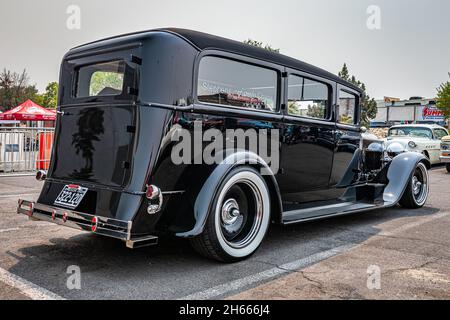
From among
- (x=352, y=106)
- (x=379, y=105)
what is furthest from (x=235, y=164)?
(x=379, y=105)

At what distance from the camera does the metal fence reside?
11.0 metres

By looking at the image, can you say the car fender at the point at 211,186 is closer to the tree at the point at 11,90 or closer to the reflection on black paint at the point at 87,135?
the reflection on black paint at the point at 87,135

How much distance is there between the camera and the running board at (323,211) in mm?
4301

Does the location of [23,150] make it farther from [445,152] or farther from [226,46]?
[445,152]

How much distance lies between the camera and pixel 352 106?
19.2 feet

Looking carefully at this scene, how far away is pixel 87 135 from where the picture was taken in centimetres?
378

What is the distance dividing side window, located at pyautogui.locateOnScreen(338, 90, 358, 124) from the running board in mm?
1118

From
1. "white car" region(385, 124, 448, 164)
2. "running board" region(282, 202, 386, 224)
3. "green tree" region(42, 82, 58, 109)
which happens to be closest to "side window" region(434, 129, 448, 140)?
"white car" region(385, 124, 448, 164)

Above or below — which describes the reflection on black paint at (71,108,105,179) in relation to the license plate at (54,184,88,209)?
above

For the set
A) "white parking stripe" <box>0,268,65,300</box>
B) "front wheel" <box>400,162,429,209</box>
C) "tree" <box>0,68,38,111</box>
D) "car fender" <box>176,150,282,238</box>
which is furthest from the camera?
"tree" <box>0,68,38,111</box>

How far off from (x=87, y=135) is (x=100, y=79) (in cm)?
58

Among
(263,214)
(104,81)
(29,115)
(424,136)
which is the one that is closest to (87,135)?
(104,81)

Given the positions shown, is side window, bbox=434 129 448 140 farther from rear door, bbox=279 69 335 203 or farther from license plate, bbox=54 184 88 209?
license plate, bbox=54 184 88 209

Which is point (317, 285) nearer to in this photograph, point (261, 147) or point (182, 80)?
point (261, 147)
